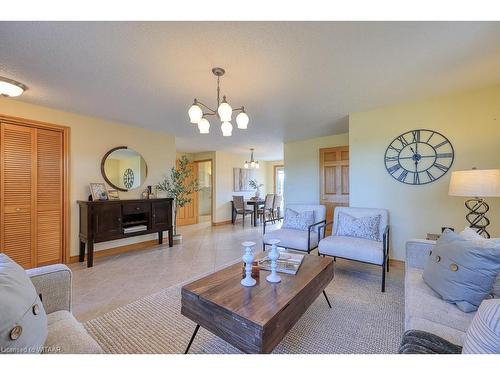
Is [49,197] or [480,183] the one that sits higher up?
[480,183]

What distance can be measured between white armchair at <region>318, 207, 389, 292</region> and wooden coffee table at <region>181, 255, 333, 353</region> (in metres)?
0.93

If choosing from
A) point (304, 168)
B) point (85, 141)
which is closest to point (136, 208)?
point (85, 141)

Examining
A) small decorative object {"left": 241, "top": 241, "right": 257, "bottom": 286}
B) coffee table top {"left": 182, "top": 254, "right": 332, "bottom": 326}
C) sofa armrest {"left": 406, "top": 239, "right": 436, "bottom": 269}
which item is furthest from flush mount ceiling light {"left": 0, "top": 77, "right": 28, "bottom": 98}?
sofa armrest {"left": 406, "top": 239, "right": 436, "bottom": 269}

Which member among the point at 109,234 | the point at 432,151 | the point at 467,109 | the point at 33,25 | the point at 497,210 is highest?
A: the point at 33,25

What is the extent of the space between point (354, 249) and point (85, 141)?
13.2 ft

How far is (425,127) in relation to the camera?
2.80 metres

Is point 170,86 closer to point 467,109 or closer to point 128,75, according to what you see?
point 128,75

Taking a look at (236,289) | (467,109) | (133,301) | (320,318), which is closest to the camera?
(236,289)

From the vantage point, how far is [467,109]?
2574mm

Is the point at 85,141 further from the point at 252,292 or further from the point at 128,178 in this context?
the point at 252,292

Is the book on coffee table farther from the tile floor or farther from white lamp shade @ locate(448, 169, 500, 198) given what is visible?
white lamp shade @ locate(448, 169, 500, 198)

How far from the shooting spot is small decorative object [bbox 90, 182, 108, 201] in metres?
3.37
